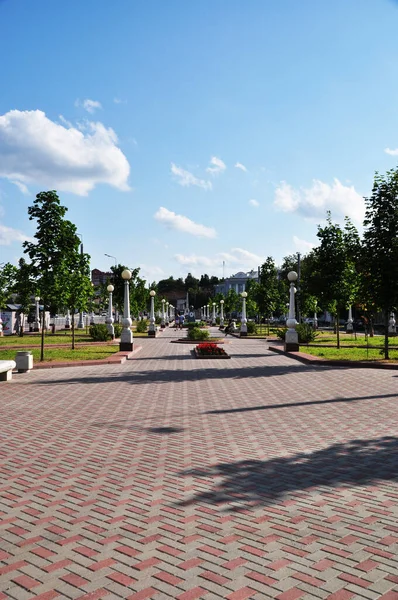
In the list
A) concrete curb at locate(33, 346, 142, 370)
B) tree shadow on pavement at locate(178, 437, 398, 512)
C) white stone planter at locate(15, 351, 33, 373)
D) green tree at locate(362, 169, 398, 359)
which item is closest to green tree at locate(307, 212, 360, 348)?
green tree at locate(362, 169, 398, 359)

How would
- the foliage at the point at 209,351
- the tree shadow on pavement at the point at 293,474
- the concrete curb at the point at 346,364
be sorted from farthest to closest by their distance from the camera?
the foliage at the point at 209,351 → the concrete curb at the point at 346,364 → the tree shadow on pavement at the point at 293,474

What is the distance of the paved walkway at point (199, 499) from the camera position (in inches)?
129

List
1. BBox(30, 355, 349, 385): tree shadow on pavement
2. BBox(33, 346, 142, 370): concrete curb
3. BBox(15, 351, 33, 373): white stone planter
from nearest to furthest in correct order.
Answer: BBox(30, 355, 349, 385): tree shadow on pavement
BBox(15, 351, 33, 373): white stone planter
BBox(33, 346, 142, 370): concrete curb

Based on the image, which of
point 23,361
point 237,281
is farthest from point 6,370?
point 237,281

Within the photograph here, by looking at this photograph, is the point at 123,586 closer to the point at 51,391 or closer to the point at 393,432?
the point at 393,432

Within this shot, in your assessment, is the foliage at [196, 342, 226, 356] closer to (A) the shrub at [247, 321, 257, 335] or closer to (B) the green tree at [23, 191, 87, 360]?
(B) the green tree at [23, 191, 87, 360]

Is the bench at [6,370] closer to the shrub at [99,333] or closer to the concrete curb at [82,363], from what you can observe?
the concrete curb at [82,363]

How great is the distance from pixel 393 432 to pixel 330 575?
450cm

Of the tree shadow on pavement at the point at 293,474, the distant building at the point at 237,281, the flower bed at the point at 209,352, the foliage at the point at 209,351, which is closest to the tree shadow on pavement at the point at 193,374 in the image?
the flower bed at the point at 209,352

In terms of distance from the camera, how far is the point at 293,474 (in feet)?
17.8

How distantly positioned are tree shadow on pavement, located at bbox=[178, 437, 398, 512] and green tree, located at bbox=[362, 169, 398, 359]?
1135cm

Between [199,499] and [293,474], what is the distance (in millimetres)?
1222

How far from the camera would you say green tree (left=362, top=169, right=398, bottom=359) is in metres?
16.9

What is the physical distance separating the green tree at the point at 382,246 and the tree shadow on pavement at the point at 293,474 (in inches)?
447
